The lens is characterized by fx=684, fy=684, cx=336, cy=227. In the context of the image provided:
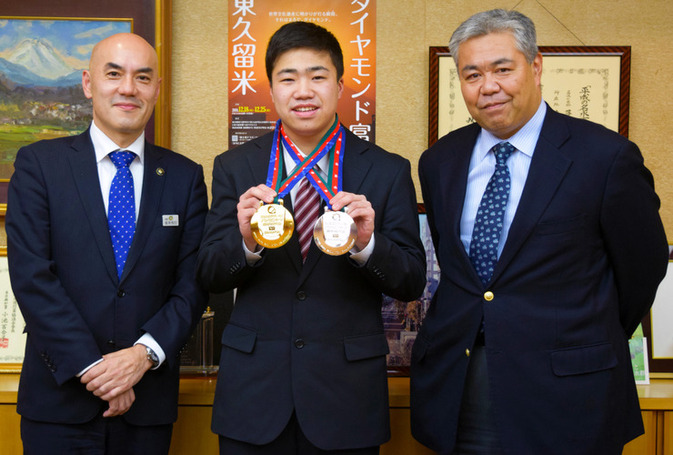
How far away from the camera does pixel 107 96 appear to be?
6.95 feet

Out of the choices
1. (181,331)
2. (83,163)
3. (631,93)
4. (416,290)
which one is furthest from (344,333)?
(631,93)

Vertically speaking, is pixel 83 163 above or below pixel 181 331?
above

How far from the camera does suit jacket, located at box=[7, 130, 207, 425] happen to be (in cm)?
195

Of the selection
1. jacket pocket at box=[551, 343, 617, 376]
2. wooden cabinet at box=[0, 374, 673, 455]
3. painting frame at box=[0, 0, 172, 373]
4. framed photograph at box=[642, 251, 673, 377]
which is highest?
painting frame at box=[0, 0, 172, 373]

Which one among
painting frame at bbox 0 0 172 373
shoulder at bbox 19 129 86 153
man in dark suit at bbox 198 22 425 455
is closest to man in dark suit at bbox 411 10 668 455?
man in dark suit at bbox 198 22 425 455

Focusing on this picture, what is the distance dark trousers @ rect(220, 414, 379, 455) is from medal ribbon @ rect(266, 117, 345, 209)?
619 mm

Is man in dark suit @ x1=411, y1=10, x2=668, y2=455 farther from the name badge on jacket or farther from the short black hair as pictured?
the name badge on jacket

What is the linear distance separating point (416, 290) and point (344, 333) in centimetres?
24

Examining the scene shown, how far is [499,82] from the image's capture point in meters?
1.91

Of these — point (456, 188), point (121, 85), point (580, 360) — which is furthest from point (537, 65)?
point (121, 85)

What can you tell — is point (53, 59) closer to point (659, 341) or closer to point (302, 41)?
point (302, 41)

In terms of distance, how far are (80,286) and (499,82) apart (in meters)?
1.34

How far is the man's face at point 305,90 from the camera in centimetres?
192

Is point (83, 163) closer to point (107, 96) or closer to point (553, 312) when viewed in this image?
point (107, 96)
